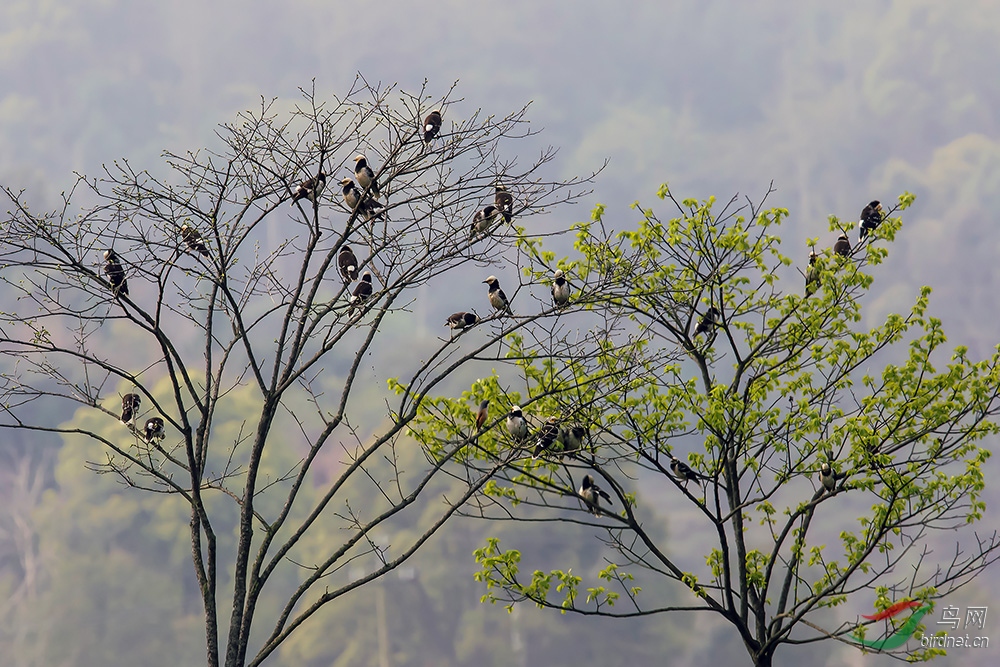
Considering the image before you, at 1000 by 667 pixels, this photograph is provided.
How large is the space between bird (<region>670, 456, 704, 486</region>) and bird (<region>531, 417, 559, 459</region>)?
8.20 ft

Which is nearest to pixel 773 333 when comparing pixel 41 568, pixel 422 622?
pixel 422 622

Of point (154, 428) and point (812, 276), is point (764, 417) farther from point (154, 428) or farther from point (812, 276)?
point (154, 428)

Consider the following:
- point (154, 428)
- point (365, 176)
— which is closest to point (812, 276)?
point (365, 176)

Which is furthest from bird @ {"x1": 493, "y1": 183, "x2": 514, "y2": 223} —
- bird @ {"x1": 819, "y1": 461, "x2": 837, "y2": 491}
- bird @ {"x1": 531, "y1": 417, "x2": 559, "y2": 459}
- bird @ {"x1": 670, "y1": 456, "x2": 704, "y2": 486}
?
bird @ {"x1": 819, "y1": 461, "x2": 837, "y2": 491}

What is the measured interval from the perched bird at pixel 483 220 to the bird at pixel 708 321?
3319 millimetres

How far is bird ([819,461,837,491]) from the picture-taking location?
9875 mm

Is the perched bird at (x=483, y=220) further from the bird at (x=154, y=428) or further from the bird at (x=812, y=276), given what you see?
the bird at (x=812, y=276)

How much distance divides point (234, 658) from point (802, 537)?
618 centimetres

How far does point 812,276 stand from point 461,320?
4437 millimetres

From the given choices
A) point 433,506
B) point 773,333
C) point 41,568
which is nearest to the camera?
point 773,333

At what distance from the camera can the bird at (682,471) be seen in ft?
34.3

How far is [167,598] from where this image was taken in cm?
4162

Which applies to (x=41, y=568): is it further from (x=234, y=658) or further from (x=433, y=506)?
(x=234, y=658)

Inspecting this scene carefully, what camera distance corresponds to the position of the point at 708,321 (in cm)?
1077
